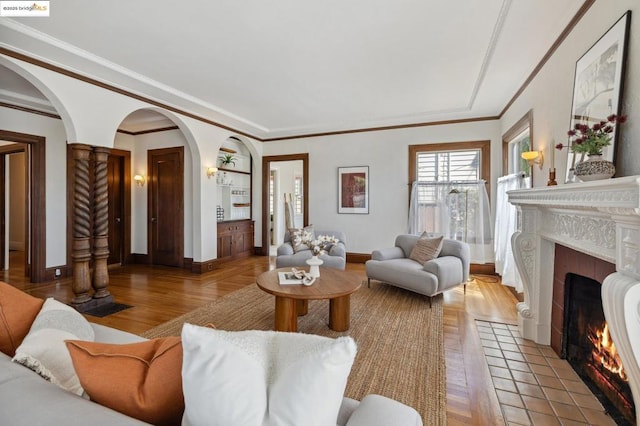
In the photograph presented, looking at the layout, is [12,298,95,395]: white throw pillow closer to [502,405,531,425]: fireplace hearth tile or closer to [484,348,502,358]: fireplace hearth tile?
[502,405,531,425]: fireplace hearth tile

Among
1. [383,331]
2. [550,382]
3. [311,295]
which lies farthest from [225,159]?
→ [550,382]

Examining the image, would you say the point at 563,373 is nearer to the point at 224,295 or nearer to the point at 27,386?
the point at 27,386

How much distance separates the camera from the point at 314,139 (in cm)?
624

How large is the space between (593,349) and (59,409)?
2.88m

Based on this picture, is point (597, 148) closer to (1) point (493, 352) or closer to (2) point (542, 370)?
(2) point (542, 370)

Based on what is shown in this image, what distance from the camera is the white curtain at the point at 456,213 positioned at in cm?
495

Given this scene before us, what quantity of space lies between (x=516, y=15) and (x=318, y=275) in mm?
2835

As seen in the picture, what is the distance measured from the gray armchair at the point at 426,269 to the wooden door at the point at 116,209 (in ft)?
16.2

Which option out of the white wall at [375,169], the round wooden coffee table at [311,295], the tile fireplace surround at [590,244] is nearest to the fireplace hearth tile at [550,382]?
the tile fireplace surround at [590,244]

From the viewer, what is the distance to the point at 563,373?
2145 millimetres

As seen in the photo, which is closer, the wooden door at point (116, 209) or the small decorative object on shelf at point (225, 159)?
the wooden door at point (116, 209)

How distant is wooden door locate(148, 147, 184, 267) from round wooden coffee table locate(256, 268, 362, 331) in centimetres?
325

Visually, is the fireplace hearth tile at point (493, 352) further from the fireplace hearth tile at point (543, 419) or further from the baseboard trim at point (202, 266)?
the baseboard trim at point (202, 266)

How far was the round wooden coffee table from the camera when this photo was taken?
8.36 ft
